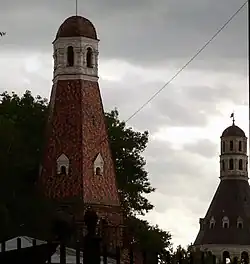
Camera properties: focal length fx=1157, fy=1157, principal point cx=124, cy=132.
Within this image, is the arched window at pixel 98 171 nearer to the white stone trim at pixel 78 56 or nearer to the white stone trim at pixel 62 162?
the white stone trim at pixel 62 162

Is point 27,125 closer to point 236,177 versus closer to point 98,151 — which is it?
point 98,151

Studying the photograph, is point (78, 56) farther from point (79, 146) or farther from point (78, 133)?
point (79, 146)

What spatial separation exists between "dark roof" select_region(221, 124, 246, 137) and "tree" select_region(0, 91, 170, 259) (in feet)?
193

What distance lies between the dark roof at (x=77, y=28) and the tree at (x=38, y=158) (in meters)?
3.85

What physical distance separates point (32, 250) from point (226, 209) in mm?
104946

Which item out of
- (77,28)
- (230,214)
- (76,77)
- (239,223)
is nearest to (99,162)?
(76,77)

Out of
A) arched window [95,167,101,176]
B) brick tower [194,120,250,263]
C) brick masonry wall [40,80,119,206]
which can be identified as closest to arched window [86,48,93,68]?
brick masonry wall [40,80,119,206]

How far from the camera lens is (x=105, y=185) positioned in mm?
59188

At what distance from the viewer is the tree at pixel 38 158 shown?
50.9m

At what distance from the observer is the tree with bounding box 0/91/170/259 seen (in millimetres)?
50875

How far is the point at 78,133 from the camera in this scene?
6000 centimetres

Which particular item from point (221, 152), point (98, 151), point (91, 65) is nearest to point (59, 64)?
point (91, 65)

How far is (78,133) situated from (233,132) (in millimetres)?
62096

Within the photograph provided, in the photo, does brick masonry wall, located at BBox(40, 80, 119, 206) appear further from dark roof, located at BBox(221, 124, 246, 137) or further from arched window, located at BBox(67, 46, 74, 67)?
dark roof, located at BBox(221, 124, 246, 137)
